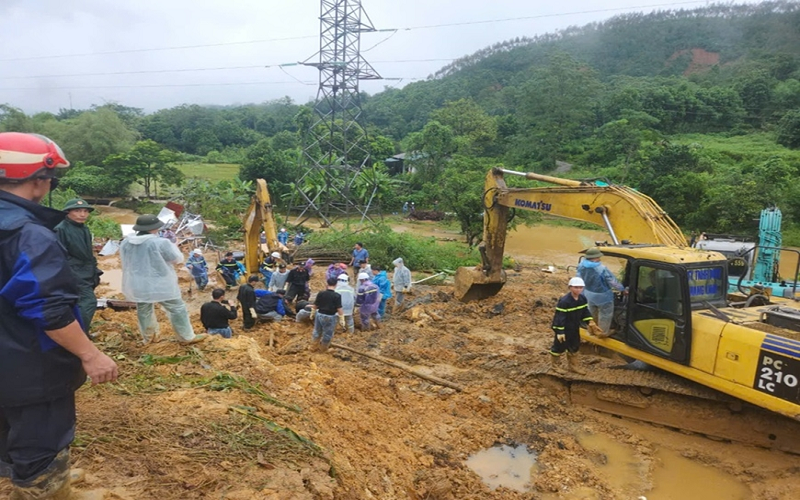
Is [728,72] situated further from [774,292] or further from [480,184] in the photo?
[774,292]

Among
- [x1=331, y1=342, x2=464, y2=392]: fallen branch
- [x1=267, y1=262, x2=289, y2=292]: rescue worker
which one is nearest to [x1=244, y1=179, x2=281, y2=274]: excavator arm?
[x1=267, y1=262, x2=289, y2=292]: rescue worker

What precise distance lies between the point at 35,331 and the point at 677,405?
6.63 meters

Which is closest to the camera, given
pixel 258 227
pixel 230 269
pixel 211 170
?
pixel 258 227

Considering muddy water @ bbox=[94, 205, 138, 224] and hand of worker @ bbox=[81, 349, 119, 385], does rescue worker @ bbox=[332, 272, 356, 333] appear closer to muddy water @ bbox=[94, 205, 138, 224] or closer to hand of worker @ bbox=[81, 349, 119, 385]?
hand of worker @ bbox=[81, 349, 119, 385]

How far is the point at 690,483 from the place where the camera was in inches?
217

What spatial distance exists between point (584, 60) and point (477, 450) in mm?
91279

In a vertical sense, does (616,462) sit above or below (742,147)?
below

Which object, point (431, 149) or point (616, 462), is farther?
point (431, 149)

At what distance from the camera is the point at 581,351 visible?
817 centimetres

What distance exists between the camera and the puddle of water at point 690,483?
5320 mm

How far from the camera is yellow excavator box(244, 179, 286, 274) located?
11.4 m

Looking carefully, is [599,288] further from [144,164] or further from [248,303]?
[144,164]

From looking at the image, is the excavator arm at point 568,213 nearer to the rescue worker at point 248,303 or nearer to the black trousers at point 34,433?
the rescue worker at point 248,303

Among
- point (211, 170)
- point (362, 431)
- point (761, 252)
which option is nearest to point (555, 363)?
point (362, 431)
